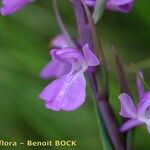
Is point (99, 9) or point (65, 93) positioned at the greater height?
point (99, 9)

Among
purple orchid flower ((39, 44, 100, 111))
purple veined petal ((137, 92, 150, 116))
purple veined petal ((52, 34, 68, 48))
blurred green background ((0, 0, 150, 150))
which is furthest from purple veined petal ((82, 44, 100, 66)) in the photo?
blurred green background ((0, 0, 150, 150))

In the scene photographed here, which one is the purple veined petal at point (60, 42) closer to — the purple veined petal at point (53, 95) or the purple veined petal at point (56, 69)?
the purple veined petal at point (56, 69)

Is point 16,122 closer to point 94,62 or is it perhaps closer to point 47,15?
point 47,15

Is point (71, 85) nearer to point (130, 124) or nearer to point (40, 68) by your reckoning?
point (130, 124)

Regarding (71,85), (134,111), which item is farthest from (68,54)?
(134,111)

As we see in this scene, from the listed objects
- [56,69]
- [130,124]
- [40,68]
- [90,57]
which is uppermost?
[40,68]

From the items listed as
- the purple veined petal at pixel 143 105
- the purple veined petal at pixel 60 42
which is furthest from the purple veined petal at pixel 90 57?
the purple veined petal at pixel 60 42
